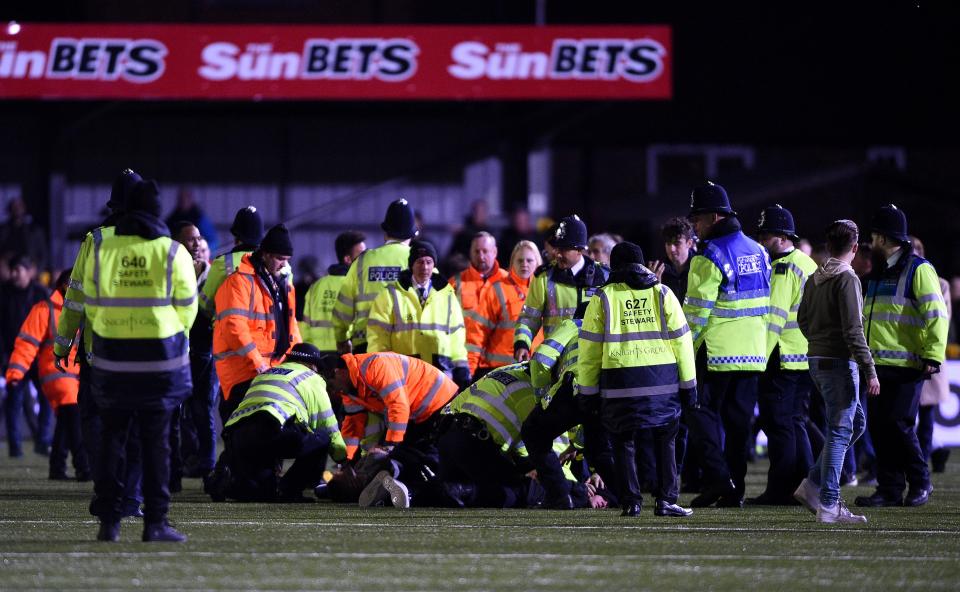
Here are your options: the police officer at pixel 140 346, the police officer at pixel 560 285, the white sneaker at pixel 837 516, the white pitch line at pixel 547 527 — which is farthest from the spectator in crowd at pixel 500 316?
the police officer at pixel 140 346

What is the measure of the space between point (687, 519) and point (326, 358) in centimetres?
325

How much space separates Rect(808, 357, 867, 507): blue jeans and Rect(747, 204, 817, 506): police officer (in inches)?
63.4

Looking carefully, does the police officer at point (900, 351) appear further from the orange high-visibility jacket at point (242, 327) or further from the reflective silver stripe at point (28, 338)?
the reflective silver stripe at point (28, 338)

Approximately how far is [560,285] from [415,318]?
1.24 meters

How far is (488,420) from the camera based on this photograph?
13.1 metres

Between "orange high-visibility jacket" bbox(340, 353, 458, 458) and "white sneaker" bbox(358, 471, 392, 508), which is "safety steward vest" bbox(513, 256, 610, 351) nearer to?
"orange high-visibility jacket" bbox(340, 353, 458, 458)

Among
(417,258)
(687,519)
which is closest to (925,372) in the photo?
(687,519)

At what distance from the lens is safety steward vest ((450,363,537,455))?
43.0 feet

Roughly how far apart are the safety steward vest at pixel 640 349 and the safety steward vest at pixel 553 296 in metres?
2.84

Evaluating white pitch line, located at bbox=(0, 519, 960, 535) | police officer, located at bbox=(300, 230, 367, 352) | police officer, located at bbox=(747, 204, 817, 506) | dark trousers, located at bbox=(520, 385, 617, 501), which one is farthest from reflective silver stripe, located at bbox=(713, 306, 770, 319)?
police officer, located at bbox=(300, 230, 367, 352)

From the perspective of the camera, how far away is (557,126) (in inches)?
1031

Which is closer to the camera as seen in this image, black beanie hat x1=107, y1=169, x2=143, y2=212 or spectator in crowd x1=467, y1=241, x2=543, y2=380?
black beanie hat x1=107, y1=169, x2=143, y2=212

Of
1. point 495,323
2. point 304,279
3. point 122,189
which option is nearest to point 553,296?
point 495,323

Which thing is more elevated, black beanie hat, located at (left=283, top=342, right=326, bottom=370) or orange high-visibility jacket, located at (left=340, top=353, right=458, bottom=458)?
black beanie hat, located at (left=283, top=342, right=326, bottom=370)
